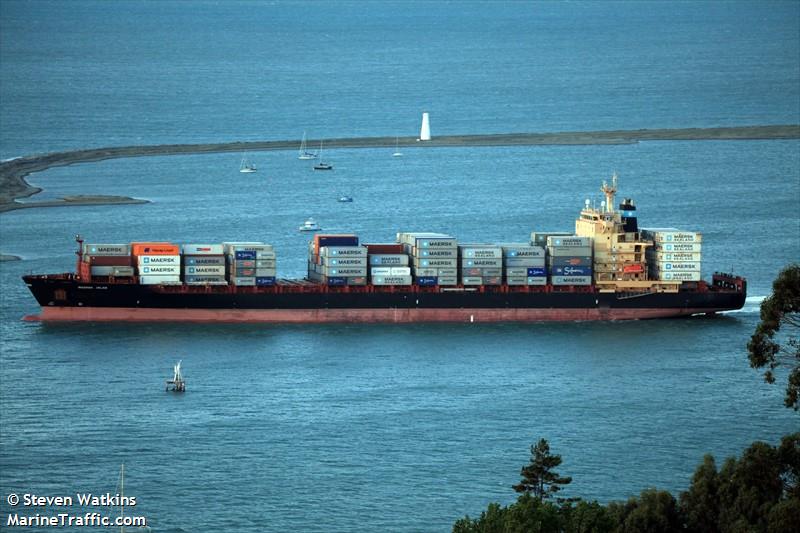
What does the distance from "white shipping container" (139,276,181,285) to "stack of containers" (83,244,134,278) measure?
0.68 meters

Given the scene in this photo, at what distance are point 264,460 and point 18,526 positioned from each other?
10053 millimetres

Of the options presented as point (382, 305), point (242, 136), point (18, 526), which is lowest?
point (18, 526)

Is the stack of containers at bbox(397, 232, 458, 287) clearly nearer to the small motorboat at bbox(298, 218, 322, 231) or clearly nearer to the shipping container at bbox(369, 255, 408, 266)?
the shipping container at bbox(369, 255, 408, 266)

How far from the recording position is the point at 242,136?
175m

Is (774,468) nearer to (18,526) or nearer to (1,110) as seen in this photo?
(18,526)

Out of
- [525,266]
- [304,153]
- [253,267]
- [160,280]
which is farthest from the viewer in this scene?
[304,153]

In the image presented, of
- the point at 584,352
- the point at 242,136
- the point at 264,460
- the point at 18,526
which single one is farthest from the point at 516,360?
the point at 242,136

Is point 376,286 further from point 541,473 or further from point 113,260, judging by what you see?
point 541,473

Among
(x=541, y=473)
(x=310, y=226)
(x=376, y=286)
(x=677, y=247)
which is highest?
(x=310, y=226)

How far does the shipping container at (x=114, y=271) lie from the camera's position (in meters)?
92.5

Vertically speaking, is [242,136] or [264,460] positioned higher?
[242,136]

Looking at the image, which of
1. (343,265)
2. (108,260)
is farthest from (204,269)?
(343,265)

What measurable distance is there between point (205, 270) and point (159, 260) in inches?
89.6

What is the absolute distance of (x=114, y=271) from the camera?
92625mm
